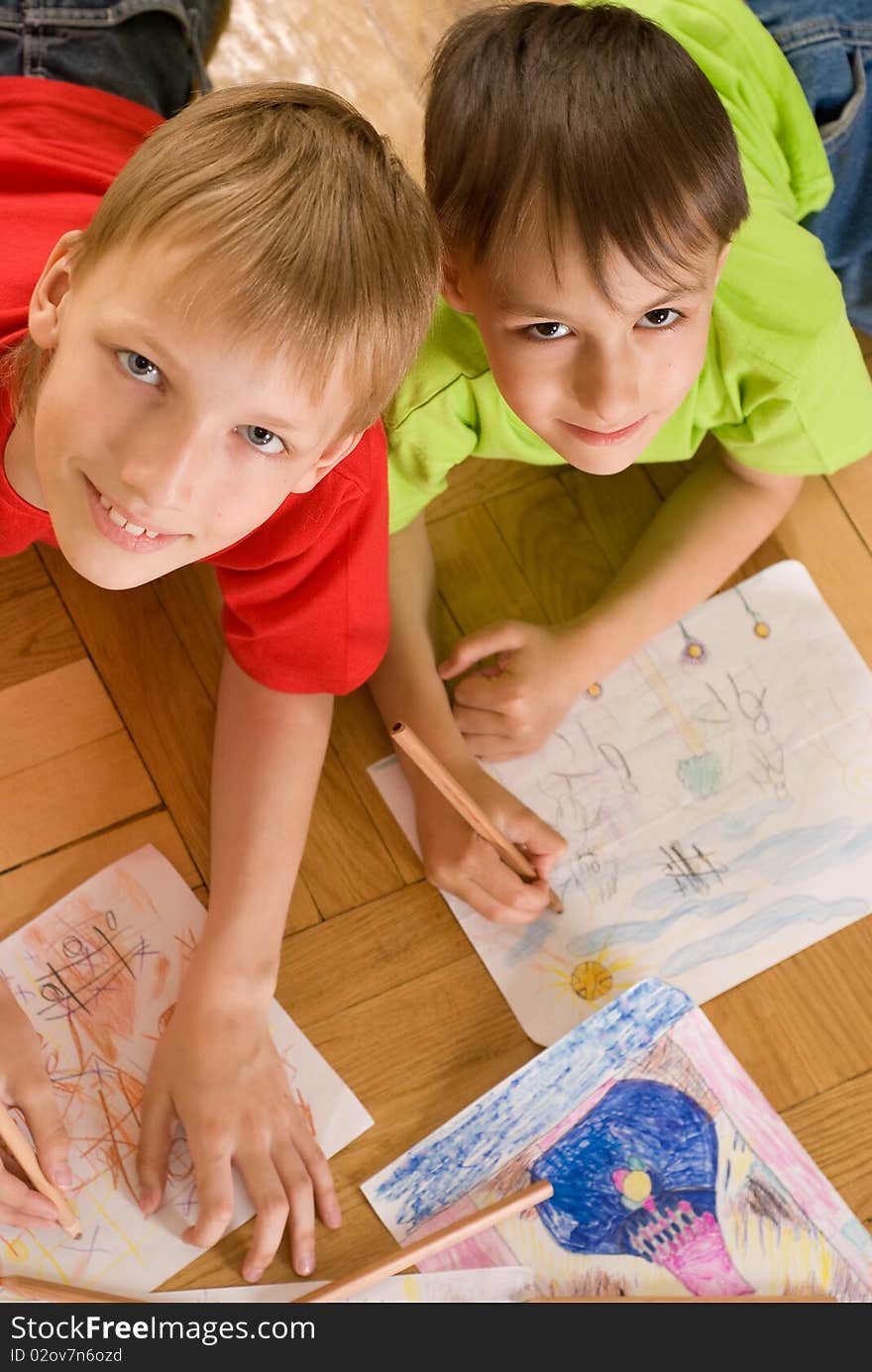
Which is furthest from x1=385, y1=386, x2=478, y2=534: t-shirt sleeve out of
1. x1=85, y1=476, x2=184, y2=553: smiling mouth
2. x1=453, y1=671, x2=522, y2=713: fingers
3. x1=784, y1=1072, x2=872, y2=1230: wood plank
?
x1=784, y1=1072, x2=872, y2=1230: wood plank

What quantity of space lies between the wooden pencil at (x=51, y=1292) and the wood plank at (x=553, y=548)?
1.58 feet

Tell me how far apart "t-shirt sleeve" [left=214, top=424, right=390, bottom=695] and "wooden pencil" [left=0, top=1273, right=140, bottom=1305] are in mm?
343

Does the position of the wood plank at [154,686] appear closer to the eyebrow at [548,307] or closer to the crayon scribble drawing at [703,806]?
the crayon scribble drawing at [703,806]

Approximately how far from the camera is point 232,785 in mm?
833

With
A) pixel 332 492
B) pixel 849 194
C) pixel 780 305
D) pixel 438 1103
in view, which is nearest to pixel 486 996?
pixel 438 1103

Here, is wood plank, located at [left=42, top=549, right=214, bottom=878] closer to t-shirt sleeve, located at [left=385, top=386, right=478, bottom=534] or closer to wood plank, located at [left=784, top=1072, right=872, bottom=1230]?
t-shirt sleeve, located at [left=385, top=386, right=478, bottom=534]

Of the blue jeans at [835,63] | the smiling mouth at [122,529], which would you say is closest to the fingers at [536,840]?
the smiling mouth at [122,529]

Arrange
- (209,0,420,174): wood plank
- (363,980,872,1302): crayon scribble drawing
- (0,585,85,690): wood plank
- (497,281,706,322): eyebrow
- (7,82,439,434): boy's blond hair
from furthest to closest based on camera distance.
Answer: (209,0,420,174): wood plank, (0,585,85,690): wood plank, (363,980,872,1302): crayon scribble drawing, (497,281,706,322): eyebrow, (7,82,439,434): boy's blond hair

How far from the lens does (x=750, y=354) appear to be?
0.80 metres

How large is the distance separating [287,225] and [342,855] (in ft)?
1.36

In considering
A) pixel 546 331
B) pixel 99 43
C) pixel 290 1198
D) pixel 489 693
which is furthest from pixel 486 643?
pixel 99 43

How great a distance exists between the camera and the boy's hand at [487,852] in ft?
2.72

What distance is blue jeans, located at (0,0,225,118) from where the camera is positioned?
34.0 inches

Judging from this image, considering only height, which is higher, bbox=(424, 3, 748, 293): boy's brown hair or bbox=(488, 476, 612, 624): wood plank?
bbox=(424, 3, 748, 293): boy's brown hair
